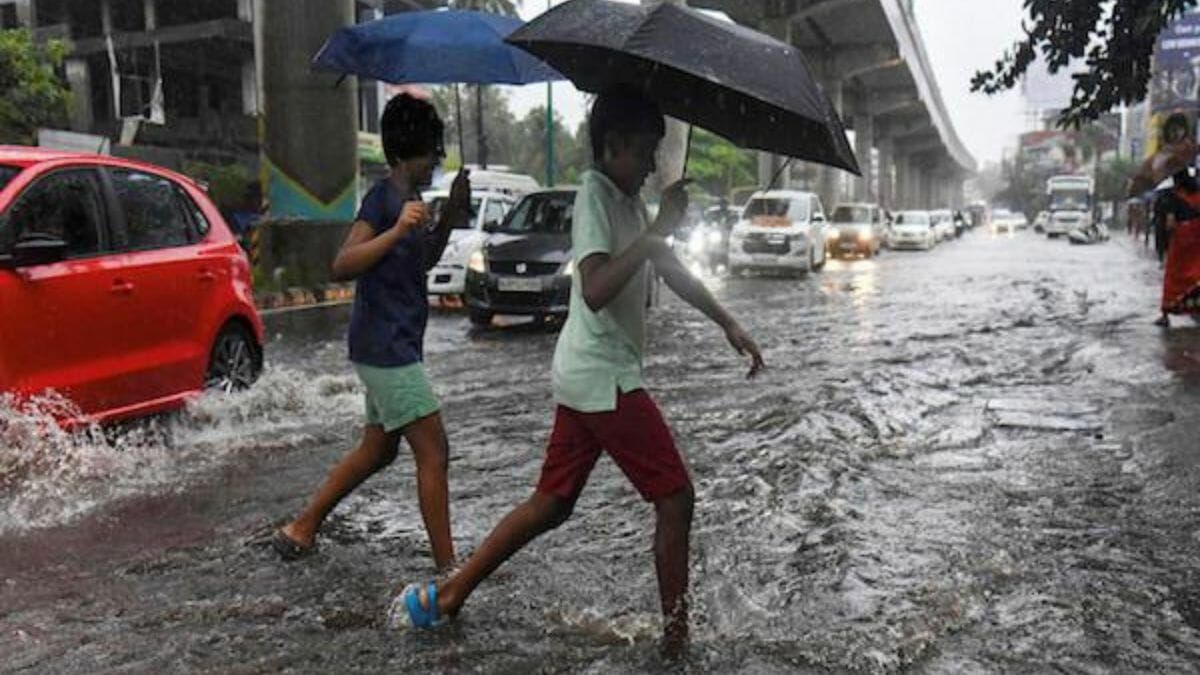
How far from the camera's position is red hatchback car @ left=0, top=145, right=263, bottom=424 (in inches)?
212

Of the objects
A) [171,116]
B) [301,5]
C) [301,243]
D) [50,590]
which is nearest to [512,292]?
[301,243]

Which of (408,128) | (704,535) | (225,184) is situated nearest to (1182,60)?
(225,184)

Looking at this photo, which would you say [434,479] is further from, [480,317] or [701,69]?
[480,317]

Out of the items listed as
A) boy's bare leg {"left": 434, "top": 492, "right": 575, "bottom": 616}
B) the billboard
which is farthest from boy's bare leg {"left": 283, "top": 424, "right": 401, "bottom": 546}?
the billboard

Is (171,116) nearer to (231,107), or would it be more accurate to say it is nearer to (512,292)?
(231,107)

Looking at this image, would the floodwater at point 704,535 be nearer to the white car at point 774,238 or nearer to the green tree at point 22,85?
the green tree at point 22,85

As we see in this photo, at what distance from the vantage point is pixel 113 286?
593 centimetres

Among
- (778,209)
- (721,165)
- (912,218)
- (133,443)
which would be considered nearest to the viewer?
(133,443)

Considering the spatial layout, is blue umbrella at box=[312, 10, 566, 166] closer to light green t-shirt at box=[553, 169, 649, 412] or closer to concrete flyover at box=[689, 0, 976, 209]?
light green t-shirt at box=[553, 169, 649, 412]

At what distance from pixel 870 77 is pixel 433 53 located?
52220 mm

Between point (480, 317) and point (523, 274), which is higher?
point (523, 274)

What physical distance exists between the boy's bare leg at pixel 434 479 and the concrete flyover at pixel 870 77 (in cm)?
2650

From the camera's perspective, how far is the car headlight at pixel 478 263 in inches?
526

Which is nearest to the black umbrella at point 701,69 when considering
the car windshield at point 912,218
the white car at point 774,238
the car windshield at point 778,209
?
the white car at point 774,238
